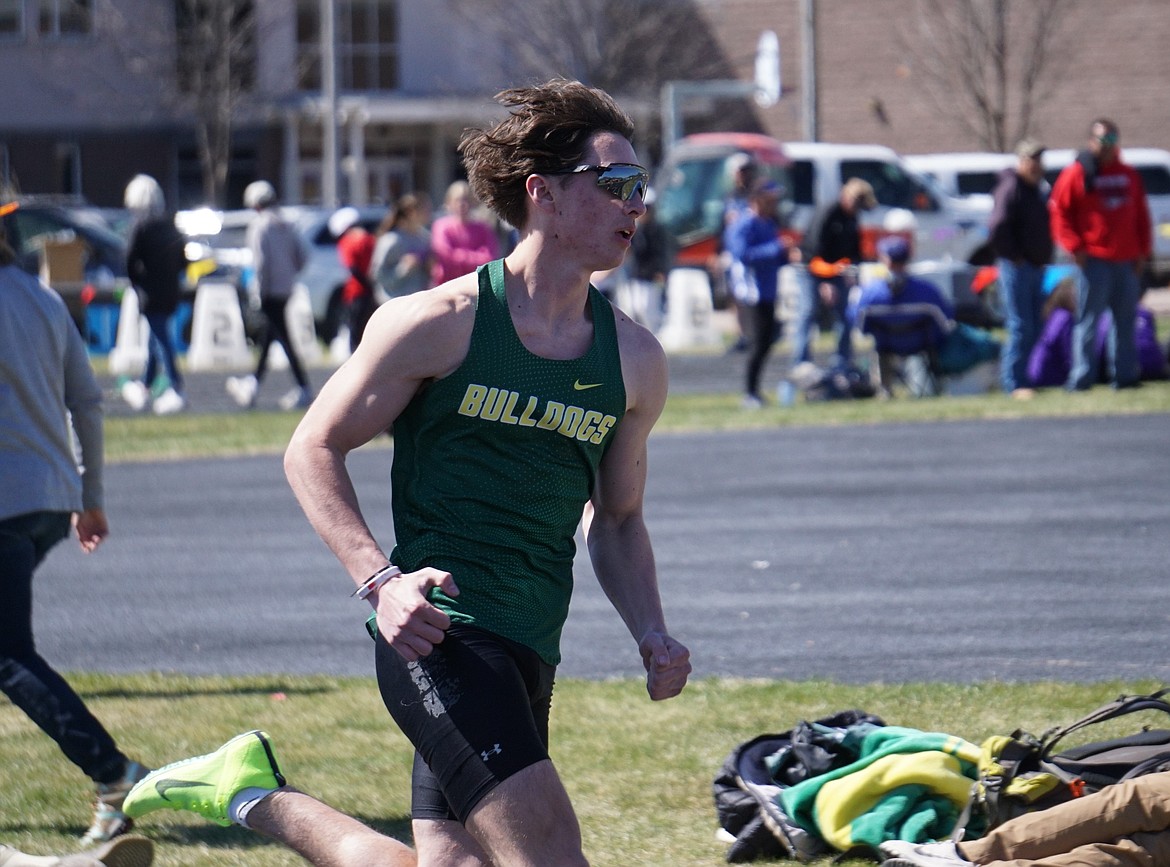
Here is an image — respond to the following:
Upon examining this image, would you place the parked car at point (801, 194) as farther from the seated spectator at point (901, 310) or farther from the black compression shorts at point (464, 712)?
the black compression shorts at point (464, 712)

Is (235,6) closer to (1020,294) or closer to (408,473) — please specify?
(1020,294)

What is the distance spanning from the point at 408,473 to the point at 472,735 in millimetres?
584

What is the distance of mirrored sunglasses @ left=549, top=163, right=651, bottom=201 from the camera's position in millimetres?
3723

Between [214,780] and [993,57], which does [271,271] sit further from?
[993,57]

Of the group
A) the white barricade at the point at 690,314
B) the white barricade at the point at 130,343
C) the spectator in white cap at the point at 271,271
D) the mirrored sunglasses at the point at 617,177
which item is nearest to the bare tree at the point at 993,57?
the white barricade at the point at 690,314

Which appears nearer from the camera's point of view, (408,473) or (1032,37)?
(408,473)

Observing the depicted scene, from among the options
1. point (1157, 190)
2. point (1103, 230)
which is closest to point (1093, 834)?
point (1103, 230)

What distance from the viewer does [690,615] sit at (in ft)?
26.9

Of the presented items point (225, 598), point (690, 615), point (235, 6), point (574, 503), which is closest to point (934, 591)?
point (690, 615)

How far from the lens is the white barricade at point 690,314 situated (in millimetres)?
23562

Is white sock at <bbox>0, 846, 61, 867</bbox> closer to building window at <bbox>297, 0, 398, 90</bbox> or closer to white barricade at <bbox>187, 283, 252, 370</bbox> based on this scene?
white barricade at <bbox>187, 283, 252, 370</bbox>

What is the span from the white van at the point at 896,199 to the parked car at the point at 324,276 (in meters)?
6.67

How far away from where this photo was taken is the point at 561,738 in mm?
6145

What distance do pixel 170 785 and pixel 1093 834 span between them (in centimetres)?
217
